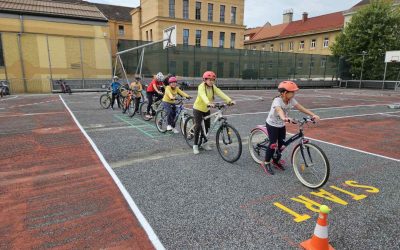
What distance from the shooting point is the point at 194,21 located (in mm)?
45844

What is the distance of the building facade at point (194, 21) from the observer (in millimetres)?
43844

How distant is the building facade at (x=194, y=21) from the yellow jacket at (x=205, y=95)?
39.2 meters

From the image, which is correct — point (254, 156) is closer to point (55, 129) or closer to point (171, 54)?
point (55, 129)

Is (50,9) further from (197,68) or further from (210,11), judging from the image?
(210,11)

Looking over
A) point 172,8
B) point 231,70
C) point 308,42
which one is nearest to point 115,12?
point 172,8

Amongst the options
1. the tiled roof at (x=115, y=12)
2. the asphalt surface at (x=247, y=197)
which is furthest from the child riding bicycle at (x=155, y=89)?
the tiled roof at (x=115, y=12)

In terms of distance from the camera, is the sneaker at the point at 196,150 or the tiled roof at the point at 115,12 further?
the tiled roof at the point at 115,12

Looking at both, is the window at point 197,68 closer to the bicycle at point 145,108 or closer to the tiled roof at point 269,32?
the bicycle at point 145,108

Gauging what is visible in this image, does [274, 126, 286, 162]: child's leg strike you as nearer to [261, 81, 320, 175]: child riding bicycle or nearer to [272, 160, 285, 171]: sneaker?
[261, 81, 320, 175]: child riding bicycle

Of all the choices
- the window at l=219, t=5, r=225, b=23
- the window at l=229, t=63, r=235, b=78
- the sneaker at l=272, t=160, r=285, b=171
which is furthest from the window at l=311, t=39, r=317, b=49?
the sneaker at l=272, t=160, r=285, b=171

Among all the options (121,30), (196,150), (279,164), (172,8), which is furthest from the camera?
(121,30)

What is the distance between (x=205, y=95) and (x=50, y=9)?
89.0 ft

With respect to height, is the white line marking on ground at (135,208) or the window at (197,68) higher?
the window at (197,68)

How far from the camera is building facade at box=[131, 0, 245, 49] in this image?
43844mm
